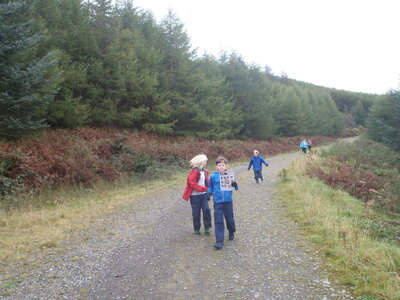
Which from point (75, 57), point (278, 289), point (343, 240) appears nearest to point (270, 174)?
point (343, 240)

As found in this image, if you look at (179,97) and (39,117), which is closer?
(39,117)

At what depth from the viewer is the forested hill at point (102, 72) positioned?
1022 centimetres

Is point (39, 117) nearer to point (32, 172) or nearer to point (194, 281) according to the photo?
point (32, 172)

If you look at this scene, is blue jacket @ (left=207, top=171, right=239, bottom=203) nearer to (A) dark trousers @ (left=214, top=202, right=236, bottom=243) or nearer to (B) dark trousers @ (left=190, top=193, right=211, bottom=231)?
(A) dark trousers @ (left=214, top=202, right=236, bottom=243)

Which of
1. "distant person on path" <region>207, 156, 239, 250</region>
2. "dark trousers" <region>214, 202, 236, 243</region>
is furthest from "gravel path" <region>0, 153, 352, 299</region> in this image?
"distant person on path" <region>207, 156, 239, 250</region>

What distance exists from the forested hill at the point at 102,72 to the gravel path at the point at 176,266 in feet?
25.1

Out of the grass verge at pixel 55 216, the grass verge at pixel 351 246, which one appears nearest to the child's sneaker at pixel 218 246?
the grass verge at pixel 351 246

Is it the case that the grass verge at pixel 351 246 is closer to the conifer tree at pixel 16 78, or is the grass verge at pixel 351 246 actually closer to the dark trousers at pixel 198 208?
the dark trousers at pixel 198 208

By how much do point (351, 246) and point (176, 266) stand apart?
3145 millimetres

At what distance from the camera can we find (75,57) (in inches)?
651

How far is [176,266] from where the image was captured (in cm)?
431

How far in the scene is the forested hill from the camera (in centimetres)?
1022

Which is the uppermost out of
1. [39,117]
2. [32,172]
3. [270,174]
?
[39,117]

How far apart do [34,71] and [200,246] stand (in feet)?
32.0
